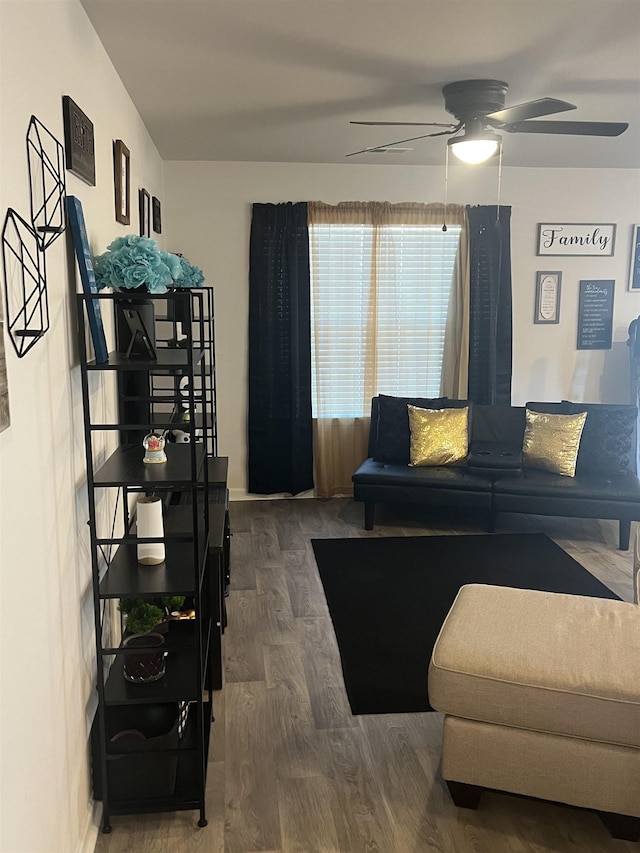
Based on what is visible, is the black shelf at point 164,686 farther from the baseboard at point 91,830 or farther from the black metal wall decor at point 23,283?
the black metal wall decor at point 23,283

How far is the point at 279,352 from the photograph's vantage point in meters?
5.46

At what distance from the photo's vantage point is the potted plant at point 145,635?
228 cm

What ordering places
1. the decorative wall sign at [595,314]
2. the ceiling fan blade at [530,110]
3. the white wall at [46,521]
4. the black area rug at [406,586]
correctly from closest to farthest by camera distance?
the white wall at [46,521]
the ceiling fan blade at [530,110]
the black area rug at [406,586]
the decorative wall sign at [595,314]

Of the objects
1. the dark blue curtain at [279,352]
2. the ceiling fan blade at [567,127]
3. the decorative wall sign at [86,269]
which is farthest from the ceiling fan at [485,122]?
the dark blue curtain at [279,352]

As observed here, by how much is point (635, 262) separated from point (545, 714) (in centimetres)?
457

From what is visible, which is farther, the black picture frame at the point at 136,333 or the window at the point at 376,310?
the window at the point at 376,310

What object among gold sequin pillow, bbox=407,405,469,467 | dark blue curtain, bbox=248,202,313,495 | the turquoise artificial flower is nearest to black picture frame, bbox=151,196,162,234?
dark blue curtain, bbox=248,202,313,495

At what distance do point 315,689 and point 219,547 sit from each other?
2.45 feet

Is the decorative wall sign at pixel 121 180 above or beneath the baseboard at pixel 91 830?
above

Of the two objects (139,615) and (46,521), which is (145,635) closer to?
(139,615)

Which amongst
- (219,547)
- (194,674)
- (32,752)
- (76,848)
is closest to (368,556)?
(219,547)

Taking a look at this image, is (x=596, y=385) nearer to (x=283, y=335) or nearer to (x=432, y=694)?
(x=283, y=335)

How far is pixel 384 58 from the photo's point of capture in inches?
113

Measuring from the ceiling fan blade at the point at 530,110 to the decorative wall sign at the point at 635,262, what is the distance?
3015mm
